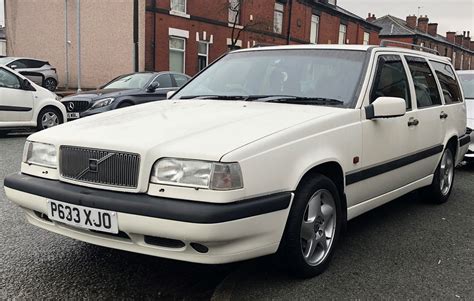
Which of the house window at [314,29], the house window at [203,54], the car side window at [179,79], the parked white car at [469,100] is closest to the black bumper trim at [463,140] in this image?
the parked white car at [469,100]

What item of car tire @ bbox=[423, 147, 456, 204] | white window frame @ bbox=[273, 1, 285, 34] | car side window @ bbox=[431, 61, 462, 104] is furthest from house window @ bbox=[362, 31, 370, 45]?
car tire @ bbox=[423, 147, 456, 204]

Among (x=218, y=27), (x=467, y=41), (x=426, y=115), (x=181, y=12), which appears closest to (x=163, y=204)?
(x=426, y=115)

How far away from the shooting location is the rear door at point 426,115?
477cm

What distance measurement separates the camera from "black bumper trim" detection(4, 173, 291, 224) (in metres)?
2.68

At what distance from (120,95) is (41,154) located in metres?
7.30

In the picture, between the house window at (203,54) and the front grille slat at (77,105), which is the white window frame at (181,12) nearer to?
the house window at (203,54)

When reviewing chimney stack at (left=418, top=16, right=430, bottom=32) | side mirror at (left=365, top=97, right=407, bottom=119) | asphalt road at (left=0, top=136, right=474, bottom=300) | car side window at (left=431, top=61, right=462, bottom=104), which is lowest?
asphalt road at (left=0, top=136, right=474, bottom=300)

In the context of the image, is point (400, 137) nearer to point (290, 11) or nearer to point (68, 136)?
point (68, 136)

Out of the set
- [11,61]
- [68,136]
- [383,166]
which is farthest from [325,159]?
[11,61]

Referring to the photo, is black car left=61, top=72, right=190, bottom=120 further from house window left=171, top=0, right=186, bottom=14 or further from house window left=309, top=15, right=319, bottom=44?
house window left=309, top=15, right=319, bottom=44

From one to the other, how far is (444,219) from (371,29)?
117 feet

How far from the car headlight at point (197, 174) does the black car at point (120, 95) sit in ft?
24.6

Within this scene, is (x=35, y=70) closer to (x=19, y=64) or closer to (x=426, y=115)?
(x=19, y=64)

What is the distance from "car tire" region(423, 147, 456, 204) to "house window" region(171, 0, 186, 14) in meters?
17.4
